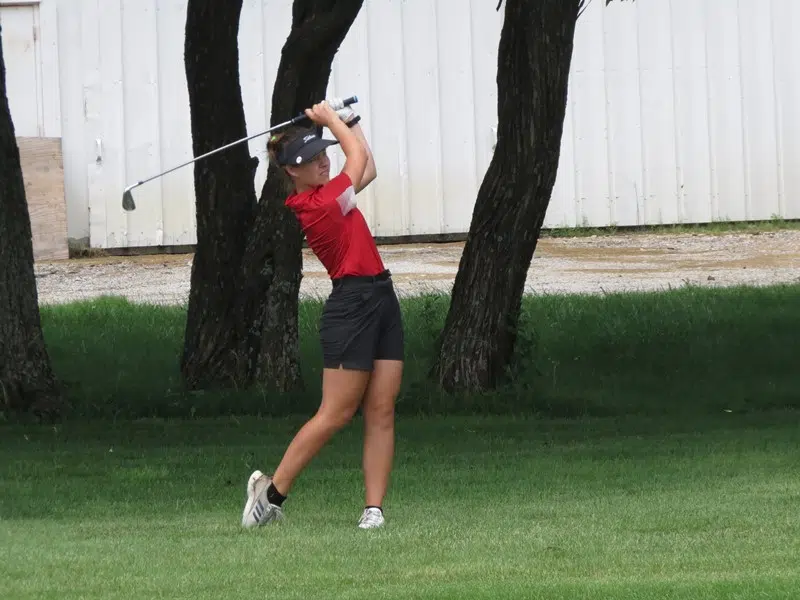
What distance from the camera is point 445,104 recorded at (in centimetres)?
2430

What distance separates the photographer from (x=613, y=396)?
13281 millimetres

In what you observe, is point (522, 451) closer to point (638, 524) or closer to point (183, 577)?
point (638, 524)

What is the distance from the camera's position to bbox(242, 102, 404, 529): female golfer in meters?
6.94

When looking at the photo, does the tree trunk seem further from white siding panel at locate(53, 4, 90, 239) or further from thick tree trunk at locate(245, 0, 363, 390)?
white siding panel at locate(53, 4, 90, 239)

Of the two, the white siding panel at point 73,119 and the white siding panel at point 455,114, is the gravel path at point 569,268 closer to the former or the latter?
the white siding panel at point 455,114

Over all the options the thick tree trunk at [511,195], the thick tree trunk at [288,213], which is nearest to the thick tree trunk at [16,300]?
the thick tree trunk at [288,213]

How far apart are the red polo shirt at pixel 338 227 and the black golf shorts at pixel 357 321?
0.06 m

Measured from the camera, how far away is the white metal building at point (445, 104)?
23.9 meters

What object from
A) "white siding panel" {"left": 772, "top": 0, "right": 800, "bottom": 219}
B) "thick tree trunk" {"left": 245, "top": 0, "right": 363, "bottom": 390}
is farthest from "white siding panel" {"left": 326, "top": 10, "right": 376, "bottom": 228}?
"thick tree trunk" {"left": 245, "top": 0, "right": 363, "bottom": 390}

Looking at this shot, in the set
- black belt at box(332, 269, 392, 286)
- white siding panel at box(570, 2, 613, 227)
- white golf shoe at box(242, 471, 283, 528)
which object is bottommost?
white golf shoe at box(242, 471, 283, 528)

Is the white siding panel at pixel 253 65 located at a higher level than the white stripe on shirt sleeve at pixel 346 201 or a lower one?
higher

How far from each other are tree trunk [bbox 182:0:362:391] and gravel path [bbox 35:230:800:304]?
17.8ft

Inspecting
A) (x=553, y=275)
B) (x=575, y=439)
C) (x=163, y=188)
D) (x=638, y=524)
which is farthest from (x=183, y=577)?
(x=163, y=188)

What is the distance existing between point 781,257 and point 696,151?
3615 millimetres
